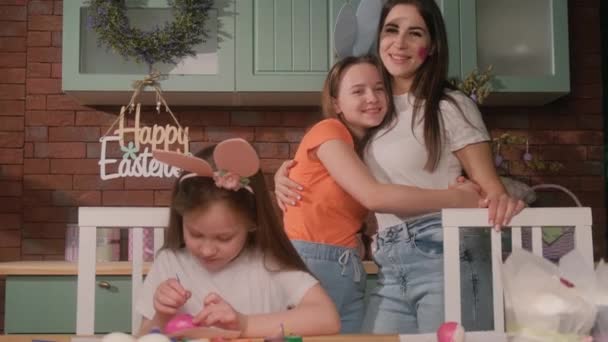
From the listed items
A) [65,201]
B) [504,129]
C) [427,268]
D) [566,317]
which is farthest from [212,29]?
[566,317]

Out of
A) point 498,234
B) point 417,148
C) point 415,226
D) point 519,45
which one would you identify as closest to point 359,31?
point 417,148

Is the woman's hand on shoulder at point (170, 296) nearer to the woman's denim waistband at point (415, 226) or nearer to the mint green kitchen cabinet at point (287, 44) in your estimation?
the woman's denim waistband at point (415, 226)

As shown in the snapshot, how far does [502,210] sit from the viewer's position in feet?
3.88

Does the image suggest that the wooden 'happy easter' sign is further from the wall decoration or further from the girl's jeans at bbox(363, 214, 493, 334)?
the girl's jeans at bbox(363, 214, 493, 334)

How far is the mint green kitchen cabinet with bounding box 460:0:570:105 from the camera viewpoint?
2.38 meters

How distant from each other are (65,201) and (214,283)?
1.56 m

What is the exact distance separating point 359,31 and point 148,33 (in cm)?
104

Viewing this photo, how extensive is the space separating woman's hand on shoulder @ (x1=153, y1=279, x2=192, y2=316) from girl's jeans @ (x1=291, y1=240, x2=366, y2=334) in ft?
1.13

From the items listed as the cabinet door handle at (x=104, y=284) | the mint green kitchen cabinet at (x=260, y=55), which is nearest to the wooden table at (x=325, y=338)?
the cabinet door handle at (x=104, y=284)

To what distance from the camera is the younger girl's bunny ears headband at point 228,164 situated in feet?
3.19

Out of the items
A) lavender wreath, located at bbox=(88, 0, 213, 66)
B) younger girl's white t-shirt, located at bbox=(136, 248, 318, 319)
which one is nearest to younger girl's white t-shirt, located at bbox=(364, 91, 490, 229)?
younger girl's white t-shirt, located at bbox=(136, 248, 318, 319)

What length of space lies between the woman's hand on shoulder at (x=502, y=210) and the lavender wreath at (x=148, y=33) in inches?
53.3

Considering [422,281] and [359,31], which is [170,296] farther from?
[359,31]

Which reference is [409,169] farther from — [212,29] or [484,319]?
[212,29]
